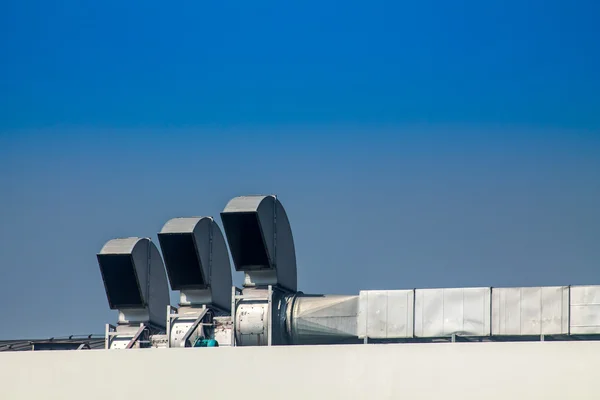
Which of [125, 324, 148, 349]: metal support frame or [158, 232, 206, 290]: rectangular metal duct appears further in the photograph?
[125, 324, 148, 349]: metal support frame

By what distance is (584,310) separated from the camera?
23.8m

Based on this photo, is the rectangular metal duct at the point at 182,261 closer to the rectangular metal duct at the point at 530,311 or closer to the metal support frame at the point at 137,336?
the metal support frame at the point at 137,336

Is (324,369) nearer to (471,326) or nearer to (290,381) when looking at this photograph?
(290,381)

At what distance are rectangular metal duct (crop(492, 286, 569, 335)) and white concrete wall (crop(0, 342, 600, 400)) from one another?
379 centimetres

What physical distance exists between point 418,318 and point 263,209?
5379mm

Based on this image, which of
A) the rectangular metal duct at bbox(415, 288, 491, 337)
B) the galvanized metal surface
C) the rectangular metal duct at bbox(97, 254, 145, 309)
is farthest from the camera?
the rectangular metal duct at bbox(97, 254, 145, 309)

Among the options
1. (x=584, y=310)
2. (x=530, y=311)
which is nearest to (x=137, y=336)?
(x=530, y=311)

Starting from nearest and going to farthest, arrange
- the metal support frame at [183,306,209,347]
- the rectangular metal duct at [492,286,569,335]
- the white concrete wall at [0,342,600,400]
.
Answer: the white concrete wall at [0,342,600,400] < the rectangular metal duct at [492,286,569,335] < the metal support frame at [183,306,209,347]

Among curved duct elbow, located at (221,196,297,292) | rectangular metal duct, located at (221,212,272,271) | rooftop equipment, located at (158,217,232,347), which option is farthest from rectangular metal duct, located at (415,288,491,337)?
rooftop equipment, located at (158,217,232,347)

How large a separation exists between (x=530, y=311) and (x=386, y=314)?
142 inches

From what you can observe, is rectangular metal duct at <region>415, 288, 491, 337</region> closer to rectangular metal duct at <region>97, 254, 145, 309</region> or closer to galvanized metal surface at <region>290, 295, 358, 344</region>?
galvanized metal surface at <region>290, 295, 358, 344</region>

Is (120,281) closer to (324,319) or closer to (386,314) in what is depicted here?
(324,319)

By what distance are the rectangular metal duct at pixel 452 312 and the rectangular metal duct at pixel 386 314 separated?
250mm

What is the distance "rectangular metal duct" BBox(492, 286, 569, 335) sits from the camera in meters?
23.8
